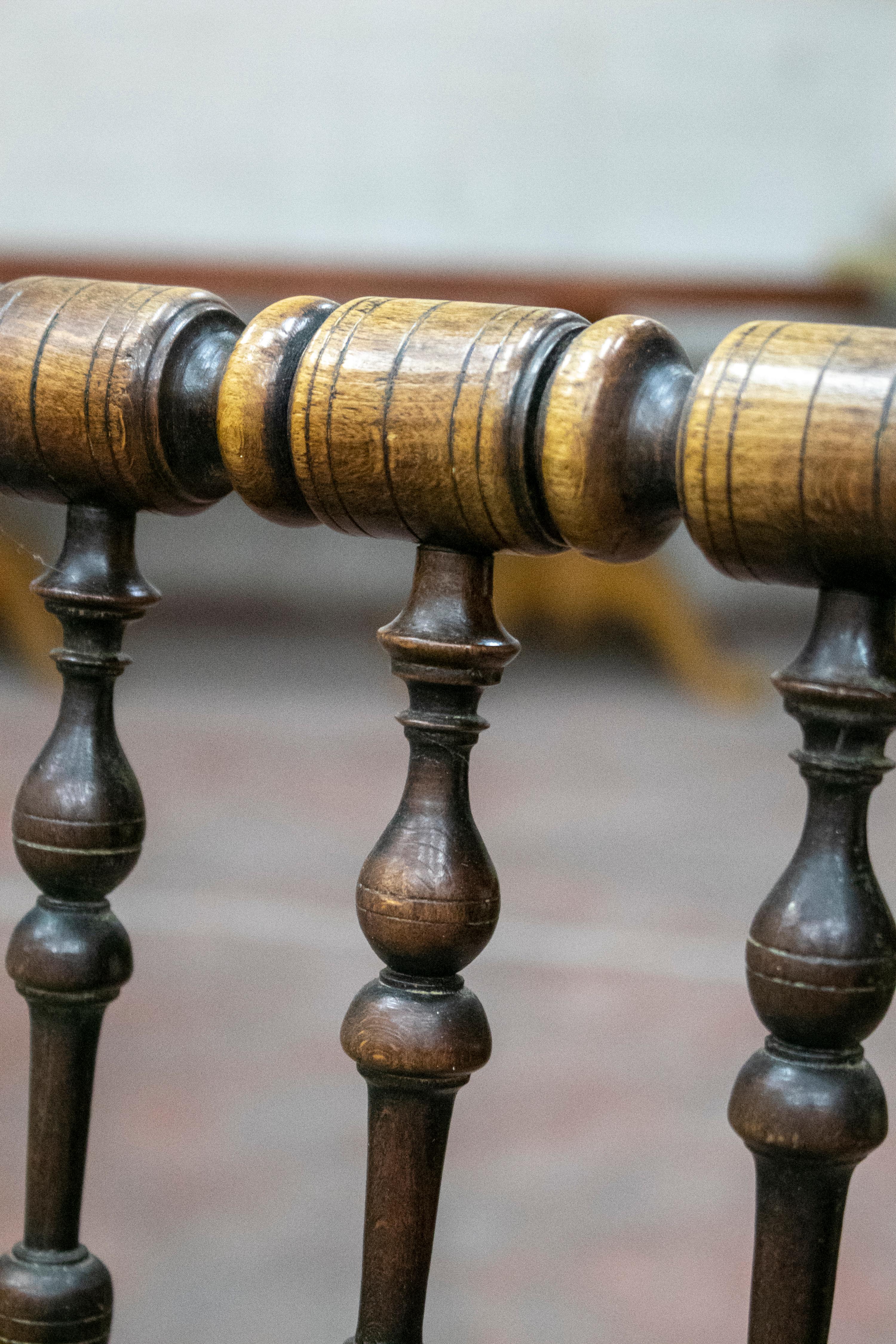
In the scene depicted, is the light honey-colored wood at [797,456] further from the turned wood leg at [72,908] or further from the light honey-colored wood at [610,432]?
the turned wood leg at [72,908]

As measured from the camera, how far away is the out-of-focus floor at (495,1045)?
151cm

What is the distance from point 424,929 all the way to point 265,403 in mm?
142

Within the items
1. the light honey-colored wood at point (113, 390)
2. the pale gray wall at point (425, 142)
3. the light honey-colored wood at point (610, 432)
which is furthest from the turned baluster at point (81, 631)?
the pale gray wall at point (425, 142)

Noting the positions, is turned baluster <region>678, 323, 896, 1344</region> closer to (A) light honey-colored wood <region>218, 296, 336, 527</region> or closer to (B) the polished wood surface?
(A) light honey-colored wood <region>218, 296, 336, 527</region>

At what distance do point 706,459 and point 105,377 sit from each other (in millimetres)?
182

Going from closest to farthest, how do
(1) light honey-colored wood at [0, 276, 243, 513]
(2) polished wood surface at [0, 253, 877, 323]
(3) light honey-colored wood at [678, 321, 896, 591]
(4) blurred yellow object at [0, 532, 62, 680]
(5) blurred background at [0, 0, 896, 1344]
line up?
(3) light honey-colored wood at [678, 321, 896, 591] → (1) light honey-colored wood at [0, 276, 243, 513] → (5) blurred background at [0, 0, 896, 1344] → (2) polished wood surface at [0, 253, 877, 323] → (4) blurred yellow object at [0, 532, 62, 680]

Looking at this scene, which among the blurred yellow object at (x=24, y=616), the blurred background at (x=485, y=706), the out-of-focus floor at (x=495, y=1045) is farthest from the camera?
the blurred yellow object at (x=24, y=616)

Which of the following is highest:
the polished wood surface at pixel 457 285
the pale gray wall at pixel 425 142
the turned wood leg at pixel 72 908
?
the pale gray wall at pixel 425 142

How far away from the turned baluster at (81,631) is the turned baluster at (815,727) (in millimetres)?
164

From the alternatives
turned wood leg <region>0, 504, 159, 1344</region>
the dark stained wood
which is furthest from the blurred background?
the dark stained wood

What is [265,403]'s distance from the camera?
42 cm

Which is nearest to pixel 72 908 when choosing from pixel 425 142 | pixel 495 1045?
pixel 495 1045

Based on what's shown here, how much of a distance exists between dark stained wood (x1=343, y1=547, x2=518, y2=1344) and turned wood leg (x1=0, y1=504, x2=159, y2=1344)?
Result: 4.3 inches

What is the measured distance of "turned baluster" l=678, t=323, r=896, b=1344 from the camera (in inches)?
13.1
